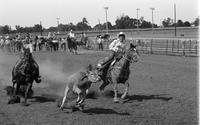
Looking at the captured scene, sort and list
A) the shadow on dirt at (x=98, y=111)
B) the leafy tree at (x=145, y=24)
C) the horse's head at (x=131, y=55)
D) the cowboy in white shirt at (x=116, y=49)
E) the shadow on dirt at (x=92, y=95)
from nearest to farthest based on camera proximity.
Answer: the shadow on dirt at (x=98, y=111), the horse's head at (x=131, y=55), the cowboy in white shirt at (x=116, y=49), the shadow on dirt at (x=92, y=95), the leafy tree at (x=145, y=24)

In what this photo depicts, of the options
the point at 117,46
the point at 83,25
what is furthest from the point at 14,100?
the point at 83,25

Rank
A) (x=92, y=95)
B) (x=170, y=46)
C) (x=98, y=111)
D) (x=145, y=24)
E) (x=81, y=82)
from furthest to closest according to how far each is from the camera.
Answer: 1. (x=145, y=24)
2. (x=170, y=46)
3. (x=92, y=95)
4. (x=98, y=111)
5. (x=81, y=82)

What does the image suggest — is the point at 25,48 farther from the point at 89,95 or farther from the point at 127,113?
the point at 127,113

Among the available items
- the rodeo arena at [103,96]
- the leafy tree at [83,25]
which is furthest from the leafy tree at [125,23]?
the rodeo arena at [103,96]

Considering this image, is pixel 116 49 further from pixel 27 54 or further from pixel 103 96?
pixel 27 54

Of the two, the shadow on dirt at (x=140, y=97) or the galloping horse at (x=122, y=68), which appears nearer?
the galloping horse at (x=122, y=68)

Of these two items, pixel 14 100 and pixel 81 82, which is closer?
pixel 81 82

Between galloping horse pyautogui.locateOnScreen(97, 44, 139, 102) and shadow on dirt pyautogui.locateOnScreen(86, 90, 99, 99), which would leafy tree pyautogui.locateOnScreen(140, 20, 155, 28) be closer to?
shadow on dirt pyautogui.locateOnScreen(86, 90, 99, 99)

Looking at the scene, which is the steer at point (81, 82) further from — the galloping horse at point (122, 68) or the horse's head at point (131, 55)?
the horse's head at point (131, 55)

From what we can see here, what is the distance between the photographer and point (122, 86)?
17562 mm

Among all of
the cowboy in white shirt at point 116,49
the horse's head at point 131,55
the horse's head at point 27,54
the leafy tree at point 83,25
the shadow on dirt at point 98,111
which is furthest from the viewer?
the leafy tree at point 83,25

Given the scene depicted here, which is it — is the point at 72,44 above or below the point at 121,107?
above

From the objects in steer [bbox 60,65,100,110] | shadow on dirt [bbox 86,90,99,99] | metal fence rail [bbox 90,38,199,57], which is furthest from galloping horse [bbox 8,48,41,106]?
metal fence rail [bbox 90,38,199,57]

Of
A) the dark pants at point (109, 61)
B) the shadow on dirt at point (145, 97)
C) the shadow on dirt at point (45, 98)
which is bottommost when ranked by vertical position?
the shadow on dirt at point (45, 98)
